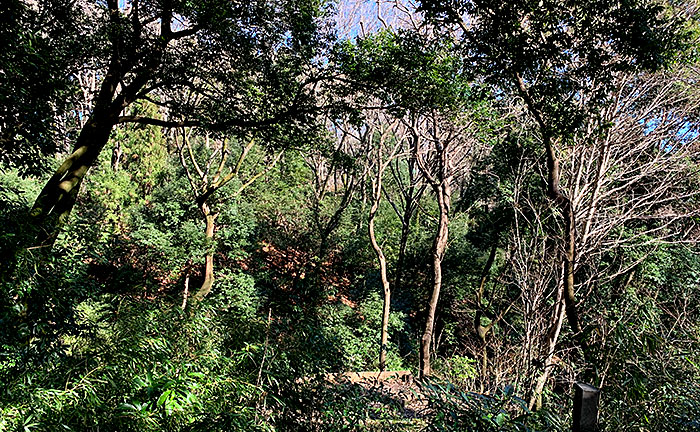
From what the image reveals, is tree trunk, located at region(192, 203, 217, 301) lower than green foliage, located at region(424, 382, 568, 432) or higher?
higher

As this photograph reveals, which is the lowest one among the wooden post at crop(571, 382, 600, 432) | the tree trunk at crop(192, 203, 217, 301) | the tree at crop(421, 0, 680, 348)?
the wooden post at crop(571, 382, 600, 432)

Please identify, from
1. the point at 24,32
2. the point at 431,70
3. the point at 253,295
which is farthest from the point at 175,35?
the point at 253,295

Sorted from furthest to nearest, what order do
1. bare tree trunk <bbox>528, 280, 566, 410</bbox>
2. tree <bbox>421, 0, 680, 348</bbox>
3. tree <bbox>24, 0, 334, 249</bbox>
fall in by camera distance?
tree <bbox>24, 0, 334, 249</bbox> < bare tree trunk <bbox>528, 280, 566, 410</bbox> < tree <bbox>421, 0, 680, 348</bbox>

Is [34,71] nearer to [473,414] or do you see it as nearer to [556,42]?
[473,414]

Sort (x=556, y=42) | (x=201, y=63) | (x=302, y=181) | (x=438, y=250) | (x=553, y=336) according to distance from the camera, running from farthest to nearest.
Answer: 1. (x=302, y=181)
2. (x=438, y=250)
3. (x=201, y=63)
4. (x=553, y=336)
5. (x=556, y=42)

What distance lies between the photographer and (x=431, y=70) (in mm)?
5301

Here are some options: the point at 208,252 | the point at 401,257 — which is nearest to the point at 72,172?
the point at 208,252

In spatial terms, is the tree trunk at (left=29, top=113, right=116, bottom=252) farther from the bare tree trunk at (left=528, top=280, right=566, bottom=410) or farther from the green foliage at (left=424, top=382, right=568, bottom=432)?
the bare tree trunk at (left=528, top=280, right=566, bottom=410)

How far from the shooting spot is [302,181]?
11734 millimetres

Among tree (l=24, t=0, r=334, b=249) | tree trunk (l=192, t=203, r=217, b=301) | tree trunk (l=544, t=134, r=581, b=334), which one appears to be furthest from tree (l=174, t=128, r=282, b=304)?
tree trunk (l=544, t=134, r=581, b=334)

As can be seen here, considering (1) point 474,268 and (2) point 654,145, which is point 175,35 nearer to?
(2) point 654,145

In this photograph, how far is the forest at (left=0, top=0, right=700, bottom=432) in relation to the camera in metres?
2.56

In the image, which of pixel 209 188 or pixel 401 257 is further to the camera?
pixel 401 257

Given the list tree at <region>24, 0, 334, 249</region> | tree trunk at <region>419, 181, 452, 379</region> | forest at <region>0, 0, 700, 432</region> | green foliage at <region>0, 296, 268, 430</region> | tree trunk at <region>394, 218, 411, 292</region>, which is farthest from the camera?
tree trunk at <region>394, 218, 411, 292</region>
